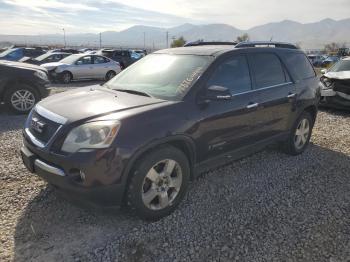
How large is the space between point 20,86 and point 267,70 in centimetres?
600

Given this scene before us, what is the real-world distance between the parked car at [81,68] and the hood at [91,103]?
1254cm

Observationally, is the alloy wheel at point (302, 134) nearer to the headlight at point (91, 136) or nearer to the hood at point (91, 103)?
the hood at point (91, 103)

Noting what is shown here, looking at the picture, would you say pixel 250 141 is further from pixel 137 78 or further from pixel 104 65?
pixel 104 65

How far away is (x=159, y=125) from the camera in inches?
135

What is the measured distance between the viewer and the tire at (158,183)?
11.0 feet

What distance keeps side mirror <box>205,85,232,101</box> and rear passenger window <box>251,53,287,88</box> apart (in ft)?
3.23

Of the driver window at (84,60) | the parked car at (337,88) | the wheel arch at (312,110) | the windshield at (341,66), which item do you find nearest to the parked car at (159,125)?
the wheel arch at (312,110)

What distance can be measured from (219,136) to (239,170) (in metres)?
1.22

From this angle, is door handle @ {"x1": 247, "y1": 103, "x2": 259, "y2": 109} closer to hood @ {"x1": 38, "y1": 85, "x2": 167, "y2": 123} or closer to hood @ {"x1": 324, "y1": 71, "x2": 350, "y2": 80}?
hood @ {"x1": 38, "y1": 85, "x2": 167, "y2": 123}

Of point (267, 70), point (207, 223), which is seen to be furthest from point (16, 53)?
point (207, 223)

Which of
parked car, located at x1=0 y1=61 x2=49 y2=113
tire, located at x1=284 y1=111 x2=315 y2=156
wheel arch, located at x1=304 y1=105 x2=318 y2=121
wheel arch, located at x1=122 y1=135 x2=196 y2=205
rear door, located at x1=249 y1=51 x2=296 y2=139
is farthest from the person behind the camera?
parked car, located at x1=0 y1=61 x2=49 y2=113

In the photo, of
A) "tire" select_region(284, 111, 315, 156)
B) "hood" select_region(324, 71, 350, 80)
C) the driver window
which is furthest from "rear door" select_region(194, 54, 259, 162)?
the driver window

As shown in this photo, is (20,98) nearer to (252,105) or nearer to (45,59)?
(252,105)

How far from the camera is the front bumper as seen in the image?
312cm
